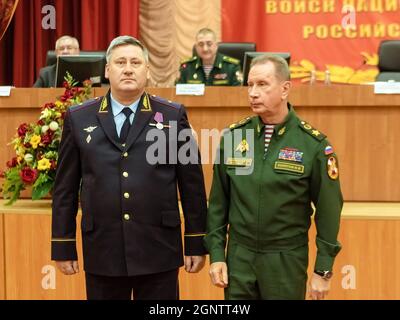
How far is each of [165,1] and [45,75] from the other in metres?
2.37

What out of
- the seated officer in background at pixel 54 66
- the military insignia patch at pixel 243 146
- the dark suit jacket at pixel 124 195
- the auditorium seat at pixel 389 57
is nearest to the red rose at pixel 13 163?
the dark suit jacket at pixel 124 195

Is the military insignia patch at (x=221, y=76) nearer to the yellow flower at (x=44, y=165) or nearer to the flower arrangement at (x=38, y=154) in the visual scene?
the flower arrangement at (x=38, y=154)

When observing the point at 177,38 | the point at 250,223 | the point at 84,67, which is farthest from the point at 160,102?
the point at 177,38

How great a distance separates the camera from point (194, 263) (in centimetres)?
288

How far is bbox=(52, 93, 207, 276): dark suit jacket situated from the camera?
2.76 m

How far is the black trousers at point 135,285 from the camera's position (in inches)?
109

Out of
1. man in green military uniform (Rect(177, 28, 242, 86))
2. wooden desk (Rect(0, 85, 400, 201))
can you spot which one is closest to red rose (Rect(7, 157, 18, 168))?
wooden desk (Rect(0, 85, 400, 201))

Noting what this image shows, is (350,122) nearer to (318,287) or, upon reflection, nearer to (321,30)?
(318,287)

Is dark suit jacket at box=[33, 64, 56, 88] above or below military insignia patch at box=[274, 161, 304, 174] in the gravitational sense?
above

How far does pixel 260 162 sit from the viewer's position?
2.70 meters

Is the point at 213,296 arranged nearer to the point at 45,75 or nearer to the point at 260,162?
the point at 260,162

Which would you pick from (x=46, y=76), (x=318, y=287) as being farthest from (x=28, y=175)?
(x=46, y=76)

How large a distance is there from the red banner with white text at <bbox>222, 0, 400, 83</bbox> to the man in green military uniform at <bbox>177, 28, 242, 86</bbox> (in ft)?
5.62

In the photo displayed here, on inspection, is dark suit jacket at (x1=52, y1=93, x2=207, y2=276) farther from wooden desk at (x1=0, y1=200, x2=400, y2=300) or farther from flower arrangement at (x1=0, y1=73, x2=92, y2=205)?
flower arrangement at (x1=0, y1=73, x2=92, y2=205)
